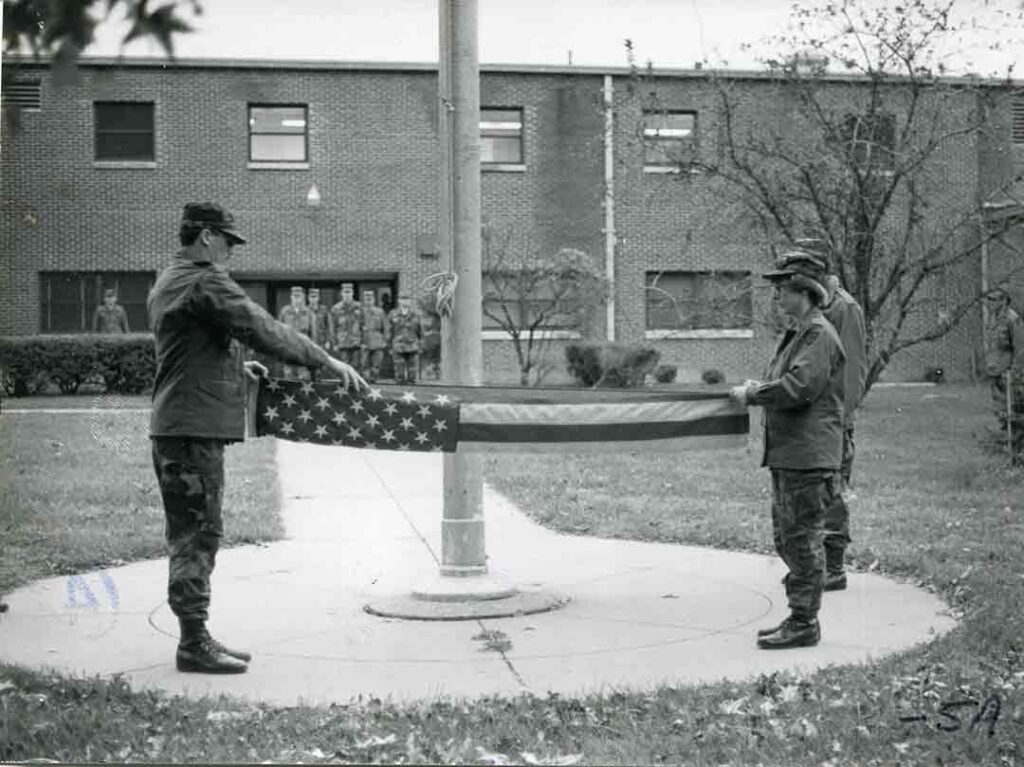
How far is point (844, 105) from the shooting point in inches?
585

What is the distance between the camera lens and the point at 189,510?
6.23 metres

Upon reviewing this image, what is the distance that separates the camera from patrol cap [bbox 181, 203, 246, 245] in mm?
6207

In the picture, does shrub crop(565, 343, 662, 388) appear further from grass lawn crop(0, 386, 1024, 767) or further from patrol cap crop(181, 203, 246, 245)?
patrol cap crop(181, 203, 246, 245)

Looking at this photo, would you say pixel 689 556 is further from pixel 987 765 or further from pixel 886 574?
pixel 987 765

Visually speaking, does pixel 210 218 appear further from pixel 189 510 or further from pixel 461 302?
pixel 461 302

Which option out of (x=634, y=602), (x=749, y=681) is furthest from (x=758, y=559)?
(x=749, y=681)

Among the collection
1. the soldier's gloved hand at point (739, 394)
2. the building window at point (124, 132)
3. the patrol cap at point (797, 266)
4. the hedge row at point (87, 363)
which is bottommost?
the hedge row at point (87, 363)

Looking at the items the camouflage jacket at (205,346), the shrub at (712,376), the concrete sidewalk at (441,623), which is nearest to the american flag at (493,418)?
the camouflage jacket at (205,346)

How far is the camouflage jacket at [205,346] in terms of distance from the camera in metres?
6.05

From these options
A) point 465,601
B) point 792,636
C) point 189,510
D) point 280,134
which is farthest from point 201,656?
point 280,134

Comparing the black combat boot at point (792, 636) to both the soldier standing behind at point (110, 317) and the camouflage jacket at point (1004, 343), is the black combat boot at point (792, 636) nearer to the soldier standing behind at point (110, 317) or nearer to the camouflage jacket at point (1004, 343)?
the camouflage jacket at point (1004, 343)

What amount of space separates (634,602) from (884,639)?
1.52 m

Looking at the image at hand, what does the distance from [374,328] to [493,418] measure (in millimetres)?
19048

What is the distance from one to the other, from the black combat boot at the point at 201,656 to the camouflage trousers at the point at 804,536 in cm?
272
